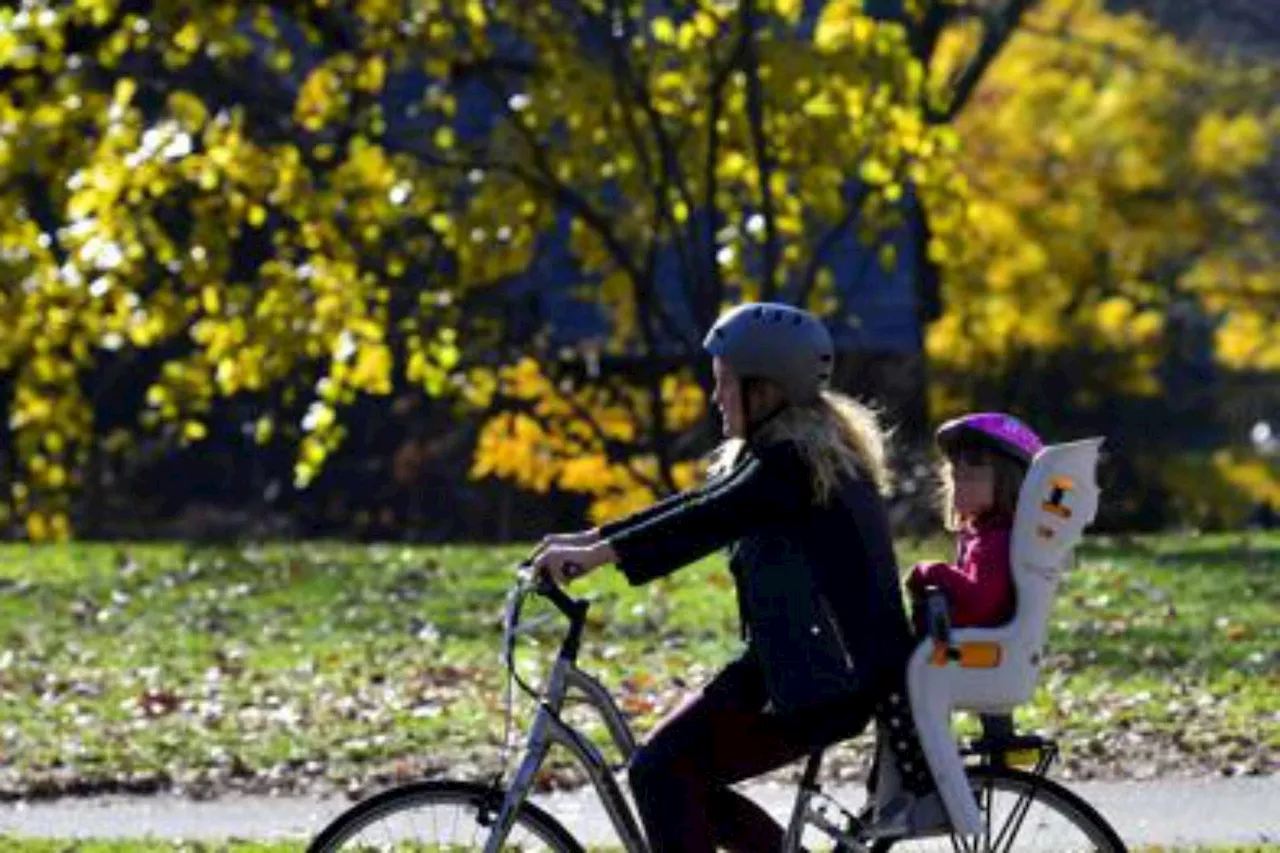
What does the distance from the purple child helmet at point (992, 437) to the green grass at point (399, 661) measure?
14.8ft

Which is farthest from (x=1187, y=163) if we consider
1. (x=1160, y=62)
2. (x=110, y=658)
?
(x=110, y=658)

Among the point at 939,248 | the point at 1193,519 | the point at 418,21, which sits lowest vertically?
the point at 1193,519

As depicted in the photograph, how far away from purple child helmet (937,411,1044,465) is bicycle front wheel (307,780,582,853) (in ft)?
3.74

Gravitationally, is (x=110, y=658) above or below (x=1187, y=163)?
below

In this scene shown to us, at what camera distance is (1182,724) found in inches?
481

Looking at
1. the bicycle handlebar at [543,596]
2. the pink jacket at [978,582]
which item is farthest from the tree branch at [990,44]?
the bicycle handlebar at [543,596]

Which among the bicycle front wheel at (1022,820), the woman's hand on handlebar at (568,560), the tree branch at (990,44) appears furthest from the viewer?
the tree branch at (990,44)

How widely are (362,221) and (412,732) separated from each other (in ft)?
27.3

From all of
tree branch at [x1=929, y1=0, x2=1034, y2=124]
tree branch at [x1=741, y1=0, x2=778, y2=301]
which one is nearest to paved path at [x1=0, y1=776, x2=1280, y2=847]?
tree branch at [x1=741, y1=0, x2=778, y2=301]

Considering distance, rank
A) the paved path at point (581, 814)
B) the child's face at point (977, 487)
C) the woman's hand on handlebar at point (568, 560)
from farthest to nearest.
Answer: the paved path at point (581, 814) < the child's face at point (977, 487) < the woman's hand on handlebar at point (568, 560)

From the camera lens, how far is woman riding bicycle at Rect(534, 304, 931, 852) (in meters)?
6.50

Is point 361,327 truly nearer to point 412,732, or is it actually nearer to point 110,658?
point 110,658

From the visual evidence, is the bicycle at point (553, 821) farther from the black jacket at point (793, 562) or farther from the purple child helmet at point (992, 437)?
the purple child helmet at point (992, 437)

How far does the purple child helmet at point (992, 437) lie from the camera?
696 cm
